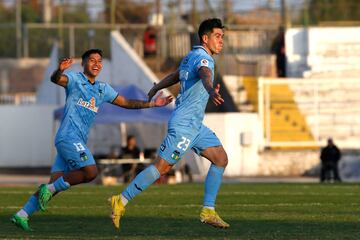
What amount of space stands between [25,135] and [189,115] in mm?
30990

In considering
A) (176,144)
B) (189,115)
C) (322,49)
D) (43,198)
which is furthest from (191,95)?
(322,49)

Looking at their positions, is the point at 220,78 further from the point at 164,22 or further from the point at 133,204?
the point at 133,204

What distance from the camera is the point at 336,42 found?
4653 centimetres

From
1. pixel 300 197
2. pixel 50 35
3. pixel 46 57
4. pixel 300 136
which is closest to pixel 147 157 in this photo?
pixel 300 136

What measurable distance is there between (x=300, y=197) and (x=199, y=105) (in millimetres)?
6980

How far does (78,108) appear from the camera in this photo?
574 inches

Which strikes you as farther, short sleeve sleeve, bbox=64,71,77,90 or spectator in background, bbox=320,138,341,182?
spectator in background, bbox=320,138,341,182

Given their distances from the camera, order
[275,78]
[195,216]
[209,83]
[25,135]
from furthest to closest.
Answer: [25,135] < [275,78] < [195,216] < [209,83]

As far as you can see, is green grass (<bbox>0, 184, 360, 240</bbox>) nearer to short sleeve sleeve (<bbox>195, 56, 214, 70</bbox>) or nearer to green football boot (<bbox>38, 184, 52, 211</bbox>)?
green football boot (<bbox>38, 184, 52, 211</bbox>)

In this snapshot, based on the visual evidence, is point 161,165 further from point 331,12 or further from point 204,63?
point 331,12

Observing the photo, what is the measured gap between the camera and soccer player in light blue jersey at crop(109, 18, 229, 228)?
1356 centimetres

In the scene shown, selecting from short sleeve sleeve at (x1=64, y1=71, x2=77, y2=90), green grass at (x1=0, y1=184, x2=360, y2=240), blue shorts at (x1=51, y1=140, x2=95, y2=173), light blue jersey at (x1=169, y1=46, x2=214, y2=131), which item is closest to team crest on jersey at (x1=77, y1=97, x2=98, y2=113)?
short sleeve sleeve at (x1=64, y1=71, x2=77, y2=90)

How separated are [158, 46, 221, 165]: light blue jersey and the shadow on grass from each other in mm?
873

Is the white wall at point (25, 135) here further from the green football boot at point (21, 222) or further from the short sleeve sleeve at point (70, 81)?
the green football boot at point (21, 222)
